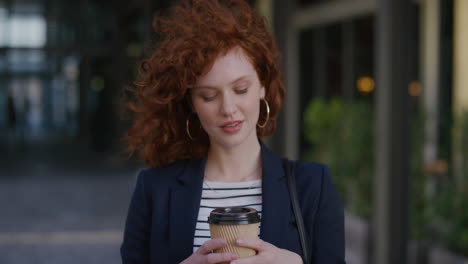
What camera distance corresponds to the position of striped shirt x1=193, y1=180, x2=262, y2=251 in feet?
5.93

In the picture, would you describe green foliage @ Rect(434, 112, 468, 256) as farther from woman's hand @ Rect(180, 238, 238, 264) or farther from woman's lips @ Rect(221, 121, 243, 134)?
woman's hand @ Rect(180, 238, 238, 264)

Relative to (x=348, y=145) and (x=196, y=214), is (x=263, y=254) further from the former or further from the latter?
(x=348, y=145)

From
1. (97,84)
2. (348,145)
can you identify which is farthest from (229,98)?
(97,84)

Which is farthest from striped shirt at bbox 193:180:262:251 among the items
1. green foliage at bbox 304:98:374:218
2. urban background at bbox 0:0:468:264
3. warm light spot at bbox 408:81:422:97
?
green foliage at bbox 304:98:374:218

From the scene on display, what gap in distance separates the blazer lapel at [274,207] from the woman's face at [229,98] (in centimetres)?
14

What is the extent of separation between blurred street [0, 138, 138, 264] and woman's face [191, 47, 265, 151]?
14.5 feet

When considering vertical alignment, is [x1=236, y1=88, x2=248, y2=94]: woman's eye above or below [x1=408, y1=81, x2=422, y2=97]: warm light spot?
below

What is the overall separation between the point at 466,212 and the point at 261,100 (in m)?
3.62

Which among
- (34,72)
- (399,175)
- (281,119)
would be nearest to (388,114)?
(399,175)

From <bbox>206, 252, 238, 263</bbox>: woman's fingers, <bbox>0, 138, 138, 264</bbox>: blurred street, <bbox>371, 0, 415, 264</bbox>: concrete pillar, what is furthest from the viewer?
<bbox>0, 138, 138, 264</bbox>: blurred street

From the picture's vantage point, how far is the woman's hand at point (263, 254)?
1.46 m

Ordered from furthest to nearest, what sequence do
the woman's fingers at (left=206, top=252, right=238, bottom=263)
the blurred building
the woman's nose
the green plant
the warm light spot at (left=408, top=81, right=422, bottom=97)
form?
the blurred building, the warm light spot at (left=408, top=81, right=422, bottom=97), the green plant, the woman's nose, the woman's fingers at (left=206, top=252, right=238, bottom=263)

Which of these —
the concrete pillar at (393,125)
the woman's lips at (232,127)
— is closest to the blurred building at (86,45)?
the concrete pillar at (393,125)

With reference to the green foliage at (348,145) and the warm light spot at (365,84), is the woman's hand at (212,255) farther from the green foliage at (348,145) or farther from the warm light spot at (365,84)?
the warm light spot at (365,84)
